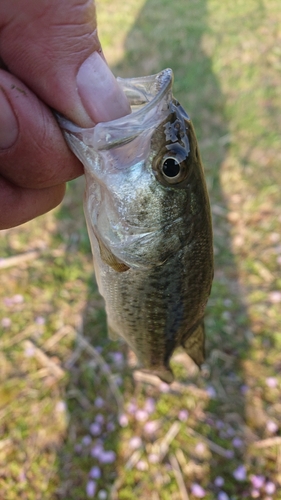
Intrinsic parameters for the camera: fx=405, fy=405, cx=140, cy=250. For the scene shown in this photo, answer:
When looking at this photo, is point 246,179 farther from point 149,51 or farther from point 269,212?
point 149,51

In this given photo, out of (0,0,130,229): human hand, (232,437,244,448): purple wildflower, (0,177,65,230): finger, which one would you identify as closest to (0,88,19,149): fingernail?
(0,0,130,229): human hand

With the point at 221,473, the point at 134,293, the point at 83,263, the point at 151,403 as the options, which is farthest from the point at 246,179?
the point at 134,293

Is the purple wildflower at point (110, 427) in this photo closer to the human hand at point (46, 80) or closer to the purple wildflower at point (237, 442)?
the purple wildflower at point (237, 442)

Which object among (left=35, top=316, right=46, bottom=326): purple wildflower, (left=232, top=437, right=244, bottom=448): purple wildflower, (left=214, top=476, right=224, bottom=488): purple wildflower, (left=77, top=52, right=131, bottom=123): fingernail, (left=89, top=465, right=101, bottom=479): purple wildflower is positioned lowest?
(left=214, top=476, right=224, bottom=488): purple wildflower

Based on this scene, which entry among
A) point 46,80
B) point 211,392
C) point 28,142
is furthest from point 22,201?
point 211,392

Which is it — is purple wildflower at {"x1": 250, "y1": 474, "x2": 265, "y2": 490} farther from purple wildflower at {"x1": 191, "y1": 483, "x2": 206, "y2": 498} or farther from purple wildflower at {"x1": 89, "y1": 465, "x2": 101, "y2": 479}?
purple wildflower at {"x1": 89, "y1": 465, "x2": 101, "y2": 479}

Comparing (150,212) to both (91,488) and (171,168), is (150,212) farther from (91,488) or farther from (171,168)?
(91,488)
